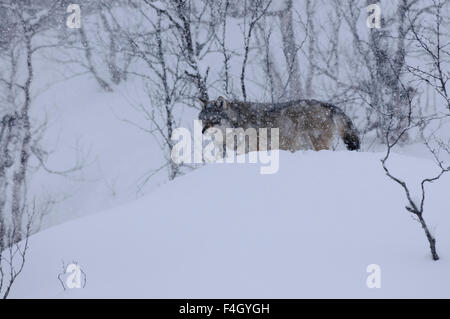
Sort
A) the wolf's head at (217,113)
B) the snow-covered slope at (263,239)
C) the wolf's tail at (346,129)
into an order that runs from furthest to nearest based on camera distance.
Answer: the wolf's head at (217,113) < the wolf's tail at (346,129) < the snow-covered slope at (263,239)

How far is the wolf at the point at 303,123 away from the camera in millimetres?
7781

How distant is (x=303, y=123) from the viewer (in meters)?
7.87

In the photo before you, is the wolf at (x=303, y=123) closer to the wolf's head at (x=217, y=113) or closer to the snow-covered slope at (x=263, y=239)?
the wolf's head at (x=217, y=113)

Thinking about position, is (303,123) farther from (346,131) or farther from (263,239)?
(263,239)

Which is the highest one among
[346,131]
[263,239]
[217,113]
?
[217,113]

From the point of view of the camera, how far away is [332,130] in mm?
7805

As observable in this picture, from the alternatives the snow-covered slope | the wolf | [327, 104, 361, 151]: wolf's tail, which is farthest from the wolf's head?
the snow-covered slope

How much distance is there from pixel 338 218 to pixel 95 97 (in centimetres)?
2005

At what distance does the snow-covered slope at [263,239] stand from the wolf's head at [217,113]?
2.43 meters

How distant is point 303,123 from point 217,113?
4.78ft

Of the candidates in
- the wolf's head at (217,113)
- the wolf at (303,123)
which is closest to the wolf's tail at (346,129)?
the wolf at (303,123)

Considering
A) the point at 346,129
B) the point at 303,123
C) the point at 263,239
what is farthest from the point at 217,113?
the point at 263,239

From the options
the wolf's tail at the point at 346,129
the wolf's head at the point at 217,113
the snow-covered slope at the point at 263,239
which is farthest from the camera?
the wolf's head at the point at 217,113
